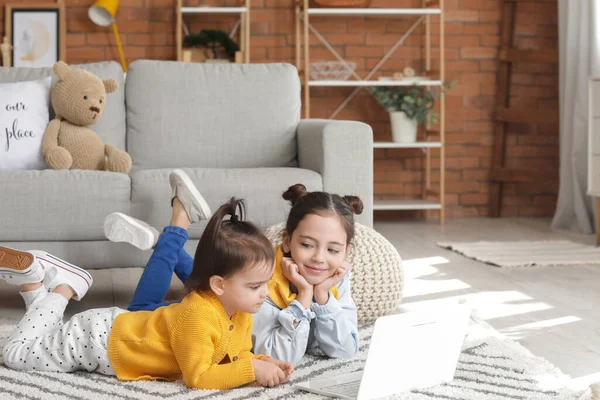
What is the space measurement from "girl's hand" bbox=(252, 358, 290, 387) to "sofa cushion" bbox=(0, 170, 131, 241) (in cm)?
104

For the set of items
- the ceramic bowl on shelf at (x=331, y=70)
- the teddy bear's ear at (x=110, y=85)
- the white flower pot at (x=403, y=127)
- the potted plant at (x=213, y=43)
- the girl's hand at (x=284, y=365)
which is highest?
the potted plant at (x=213, y=43)

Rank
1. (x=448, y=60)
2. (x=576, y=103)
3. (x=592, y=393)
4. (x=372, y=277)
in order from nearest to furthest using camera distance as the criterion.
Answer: (x=592, y=393) < (x=372, y=277) < (x=576, y=103) < (x=448, y=60)

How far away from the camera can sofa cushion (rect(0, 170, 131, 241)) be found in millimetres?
2619

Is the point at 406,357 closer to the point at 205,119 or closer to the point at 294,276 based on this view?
the point at 294,276

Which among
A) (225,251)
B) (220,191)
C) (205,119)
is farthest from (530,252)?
(225,251)

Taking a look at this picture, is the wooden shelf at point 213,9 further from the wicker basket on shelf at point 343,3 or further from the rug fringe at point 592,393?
the rug fringe at point 592,393

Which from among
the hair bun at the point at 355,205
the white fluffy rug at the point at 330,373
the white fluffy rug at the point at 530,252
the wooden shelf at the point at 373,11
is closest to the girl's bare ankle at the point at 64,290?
the white fluffy rug at the point at 330,373

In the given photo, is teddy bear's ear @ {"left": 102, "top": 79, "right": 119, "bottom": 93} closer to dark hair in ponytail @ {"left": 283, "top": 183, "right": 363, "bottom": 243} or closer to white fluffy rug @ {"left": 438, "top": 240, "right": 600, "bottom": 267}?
dark hair in ponytail @ {"left": 283, "top": 183, "right": 363, "bottom": 243}

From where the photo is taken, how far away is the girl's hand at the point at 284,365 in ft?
5.92

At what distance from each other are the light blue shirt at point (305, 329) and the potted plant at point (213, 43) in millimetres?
2945

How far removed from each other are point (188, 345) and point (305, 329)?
0.31 meters

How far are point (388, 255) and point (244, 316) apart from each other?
0.75m

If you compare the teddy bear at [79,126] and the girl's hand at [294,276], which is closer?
the girl's hand at [294,276]

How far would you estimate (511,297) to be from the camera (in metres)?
2.86
